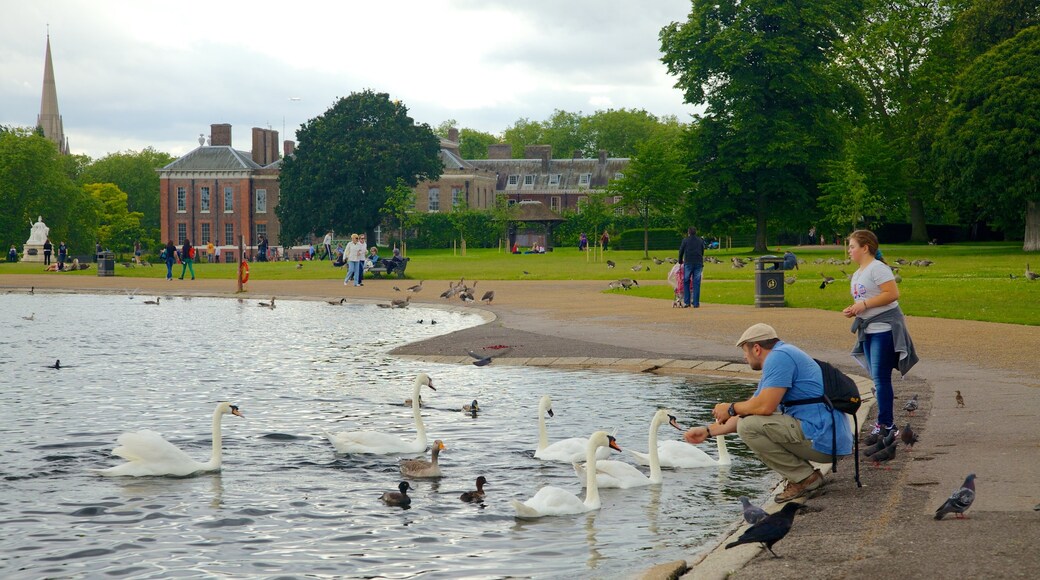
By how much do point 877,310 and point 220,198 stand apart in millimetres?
98167

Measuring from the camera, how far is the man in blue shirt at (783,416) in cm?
798

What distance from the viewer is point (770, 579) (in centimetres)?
605

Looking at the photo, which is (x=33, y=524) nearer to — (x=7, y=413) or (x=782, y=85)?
(x=7, y=413)

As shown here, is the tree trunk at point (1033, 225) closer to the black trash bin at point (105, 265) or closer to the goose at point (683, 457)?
the black trash bin at point (105, 265)

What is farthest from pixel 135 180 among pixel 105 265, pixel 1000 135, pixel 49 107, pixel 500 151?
pixel 1000 135

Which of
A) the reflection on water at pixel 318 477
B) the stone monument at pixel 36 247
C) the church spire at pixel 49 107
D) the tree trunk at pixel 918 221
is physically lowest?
the reflection on water at pixel 318 477

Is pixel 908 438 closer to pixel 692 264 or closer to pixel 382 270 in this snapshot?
pixel 692 264

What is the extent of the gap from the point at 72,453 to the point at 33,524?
2653 millimetres

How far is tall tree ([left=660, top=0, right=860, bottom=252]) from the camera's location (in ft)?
196

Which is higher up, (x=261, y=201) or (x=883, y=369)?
(x=261, y=201)

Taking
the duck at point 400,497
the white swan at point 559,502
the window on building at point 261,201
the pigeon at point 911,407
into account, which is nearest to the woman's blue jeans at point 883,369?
the pigeon at point 911,407

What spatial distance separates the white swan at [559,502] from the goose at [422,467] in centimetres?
143

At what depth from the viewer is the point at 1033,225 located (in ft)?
184

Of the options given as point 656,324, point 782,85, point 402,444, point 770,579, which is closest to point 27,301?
point 656,324
